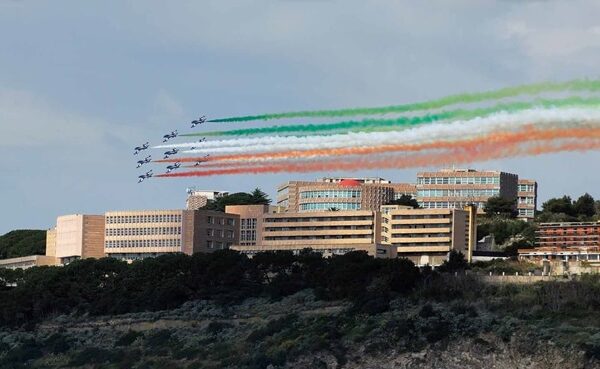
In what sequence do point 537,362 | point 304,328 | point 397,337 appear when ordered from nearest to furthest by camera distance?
1. point 537,362
2. point 397,337
3. point 304,328

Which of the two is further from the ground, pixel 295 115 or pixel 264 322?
pixel 295 115

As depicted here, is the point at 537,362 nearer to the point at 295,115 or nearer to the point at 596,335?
the point at 596,335

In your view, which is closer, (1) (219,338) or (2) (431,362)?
(2) (431,362)

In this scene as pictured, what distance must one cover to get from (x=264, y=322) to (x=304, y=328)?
35.2ft

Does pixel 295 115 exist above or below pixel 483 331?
above

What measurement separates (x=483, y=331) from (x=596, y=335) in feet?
37.8

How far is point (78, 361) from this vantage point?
19638cm

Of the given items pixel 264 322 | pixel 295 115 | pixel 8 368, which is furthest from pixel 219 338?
pixel 295 115

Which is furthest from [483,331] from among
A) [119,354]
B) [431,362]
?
[119,354]

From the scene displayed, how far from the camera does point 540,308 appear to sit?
180 metres

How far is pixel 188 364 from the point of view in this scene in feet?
610

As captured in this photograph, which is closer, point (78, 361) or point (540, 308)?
point (540, 308)

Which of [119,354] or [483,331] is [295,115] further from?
[119,354]

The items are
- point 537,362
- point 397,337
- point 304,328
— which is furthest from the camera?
point 304,328
